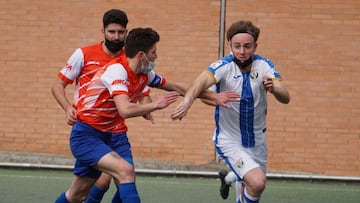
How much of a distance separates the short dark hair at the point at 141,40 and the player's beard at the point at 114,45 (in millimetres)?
792

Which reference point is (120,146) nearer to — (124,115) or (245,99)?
(124,115)

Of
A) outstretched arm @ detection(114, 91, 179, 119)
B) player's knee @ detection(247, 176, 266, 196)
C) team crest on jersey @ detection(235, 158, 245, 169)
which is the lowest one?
player's knee @ detection(247, 176, 266, 196)

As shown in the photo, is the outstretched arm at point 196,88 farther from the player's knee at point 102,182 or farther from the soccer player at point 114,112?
the player's knee at point 102,182

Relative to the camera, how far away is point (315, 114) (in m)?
13.9

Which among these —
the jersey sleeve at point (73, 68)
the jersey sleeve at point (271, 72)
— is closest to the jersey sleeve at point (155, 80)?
the jersey sleeve at point (73, 68)

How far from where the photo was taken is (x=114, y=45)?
8.67 meters

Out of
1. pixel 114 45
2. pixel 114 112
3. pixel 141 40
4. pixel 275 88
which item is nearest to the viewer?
pixel 141 40

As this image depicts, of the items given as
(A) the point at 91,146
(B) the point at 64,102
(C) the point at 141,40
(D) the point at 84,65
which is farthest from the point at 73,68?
(C) the point at 141,40

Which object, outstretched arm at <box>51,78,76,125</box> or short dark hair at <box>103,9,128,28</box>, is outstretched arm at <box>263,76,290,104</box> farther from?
outstretched arm at <box>51,78,76,125</box>

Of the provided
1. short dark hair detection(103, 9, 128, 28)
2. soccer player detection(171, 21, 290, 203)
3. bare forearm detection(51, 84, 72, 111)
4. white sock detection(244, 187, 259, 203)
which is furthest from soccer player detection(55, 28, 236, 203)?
white sock detection(244, 187, 259, 203)

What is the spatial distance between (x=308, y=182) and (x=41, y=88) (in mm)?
4392

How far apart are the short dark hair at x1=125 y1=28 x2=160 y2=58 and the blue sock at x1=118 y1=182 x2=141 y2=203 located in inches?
44.4

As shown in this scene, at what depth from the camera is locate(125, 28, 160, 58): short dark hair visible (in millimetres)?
7816

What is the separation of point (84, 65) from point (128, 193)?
163 centimetres
